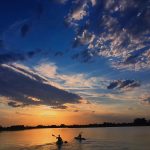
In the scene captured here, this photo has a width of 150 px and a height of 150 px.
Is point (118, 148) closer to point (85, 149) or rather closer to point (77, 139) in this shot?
point (85, 149)

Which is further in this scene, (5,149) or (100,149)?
(5,149)

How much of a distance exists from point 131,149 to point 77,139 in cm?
3620

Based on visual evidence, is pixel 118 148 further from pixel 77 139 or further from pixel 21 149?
pixel 77 139

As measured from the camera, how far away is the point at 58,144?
87.8 metres

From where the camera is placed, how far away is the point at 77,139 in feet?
362

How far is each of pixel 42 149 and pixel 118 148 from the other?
1949 cm

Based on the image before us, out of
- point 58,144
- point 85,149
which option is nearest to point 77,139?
point 58,144

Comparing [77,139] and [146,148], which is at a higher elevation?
[77,139]

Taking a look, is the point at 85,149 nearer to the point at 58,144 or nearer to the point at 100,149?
the point at 100,149

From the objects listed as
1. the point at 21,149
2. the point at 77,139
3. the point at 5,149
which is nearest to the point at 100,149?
the point at 21,149

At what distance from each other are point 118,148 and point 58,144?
58.8 feet

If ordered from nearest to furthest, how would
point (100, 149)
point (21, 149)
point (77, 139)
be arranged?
point (100, 149), point (21, 149), point (77, 139)

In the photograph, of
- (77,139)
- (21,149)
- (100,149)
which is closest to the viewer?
(100,149)

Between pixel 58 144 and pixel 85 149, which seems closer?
pixel 85 149
